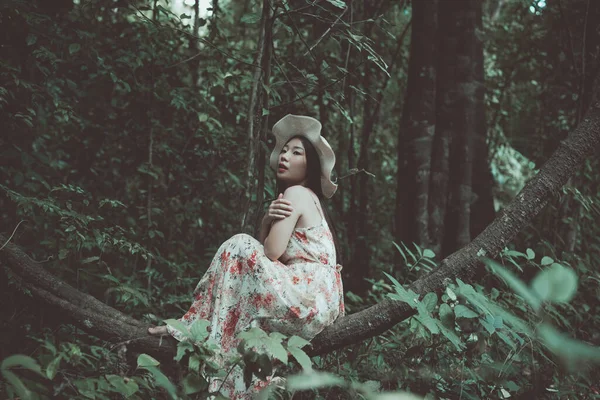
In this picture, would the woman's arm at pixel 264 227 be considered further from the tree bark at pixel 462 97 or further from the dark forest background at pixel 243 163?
the tree bark at pixel 462 97

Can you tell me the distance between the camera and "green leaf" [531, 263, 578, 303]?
2.57ft

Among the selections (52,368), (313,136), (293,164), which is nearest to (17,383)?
(52,368)

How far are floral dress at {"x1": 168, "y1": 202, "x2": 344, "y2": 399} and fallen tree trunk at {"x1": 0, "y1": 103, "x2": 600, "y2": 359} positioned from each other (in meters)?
0.16

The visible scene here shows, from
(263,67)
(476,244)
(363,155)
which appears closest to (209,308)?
(476,244)

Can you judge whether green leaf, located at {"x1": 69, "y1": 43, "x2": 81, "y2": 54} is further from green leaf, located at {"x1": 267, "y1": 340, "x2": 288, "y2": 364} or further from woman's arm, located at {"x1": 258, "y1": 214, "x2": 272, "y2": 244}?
green leaf, located at {"x1": 267, "y1": 340, "x2": 288, "y2": 364}

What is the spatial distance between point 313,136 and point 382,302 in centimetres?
121

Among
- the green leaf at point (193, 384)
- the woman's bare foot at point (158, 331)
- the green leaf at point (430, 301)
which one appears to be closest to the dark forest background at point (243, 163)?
the green leaf at point (430, 301)

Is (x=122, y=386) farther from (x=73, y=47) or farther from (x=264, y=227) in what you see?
(x=73, y=47)

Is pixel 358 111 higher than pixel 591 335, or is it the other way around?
pixel 358 111

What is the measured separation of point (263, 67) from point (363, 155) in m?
3.09

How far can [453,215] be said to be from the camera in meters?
5.73

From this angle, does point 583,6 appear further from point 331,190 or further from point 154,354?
point 154,354

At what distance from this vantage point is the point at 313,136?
364 centimetres

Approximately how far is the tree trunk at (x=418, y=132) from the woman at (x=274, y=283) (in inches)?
89.1
